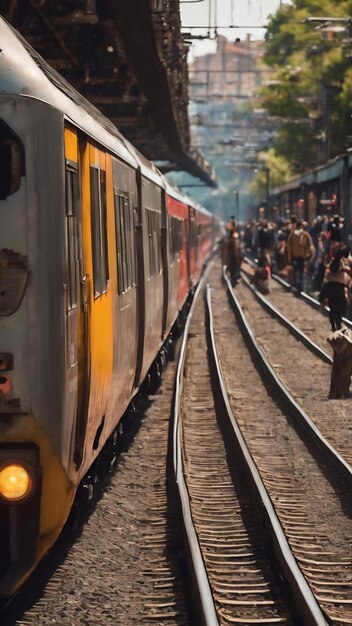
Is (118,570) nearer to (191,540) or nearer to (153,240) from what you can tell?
(191,540)

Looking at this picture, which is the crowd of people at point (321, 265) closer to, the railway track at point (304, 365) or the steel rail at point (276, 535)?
the railway track at point (304, 365)

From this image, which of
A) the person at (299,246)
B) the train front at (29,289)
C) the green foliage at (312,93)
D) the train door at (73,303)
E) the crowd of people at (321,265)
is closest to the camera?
the train front at (29,289)

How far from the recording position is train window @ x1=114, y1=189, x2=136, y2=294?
1043 cm

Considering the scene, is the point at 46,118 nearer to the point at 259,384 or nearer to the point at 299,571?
the point at 299,571

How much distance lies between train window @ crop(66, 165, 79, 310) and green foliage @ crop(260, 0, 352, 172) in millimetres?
42540

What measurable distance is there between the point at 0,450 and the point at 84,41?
46.4 ft

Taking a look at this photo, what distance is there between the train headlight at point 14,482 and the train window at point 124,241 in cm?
341

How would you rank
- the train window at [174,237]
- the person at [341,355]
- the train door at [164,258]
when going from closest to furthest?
the person at [341,355], the train door at [164,258], the train window at [174,237]

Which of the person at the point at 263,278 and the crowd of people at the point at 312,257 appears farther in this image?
the person at the point at 263,278

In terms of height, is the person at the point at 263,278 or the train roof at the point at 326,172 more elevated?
the train roof at the point at 326,172

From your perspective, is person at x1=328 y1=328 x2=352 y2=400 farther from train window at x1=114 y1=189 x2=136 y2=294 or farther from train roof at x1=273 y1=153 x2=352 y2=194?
train roof at x1=273 y1=153 x2=352 y2=194

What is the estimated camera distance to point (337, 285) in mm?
20859

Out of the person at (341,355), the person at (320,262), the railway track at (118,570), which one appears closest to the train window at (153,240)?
the person at (341,355)

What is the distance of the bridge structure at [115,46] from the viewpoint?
16.4 m
